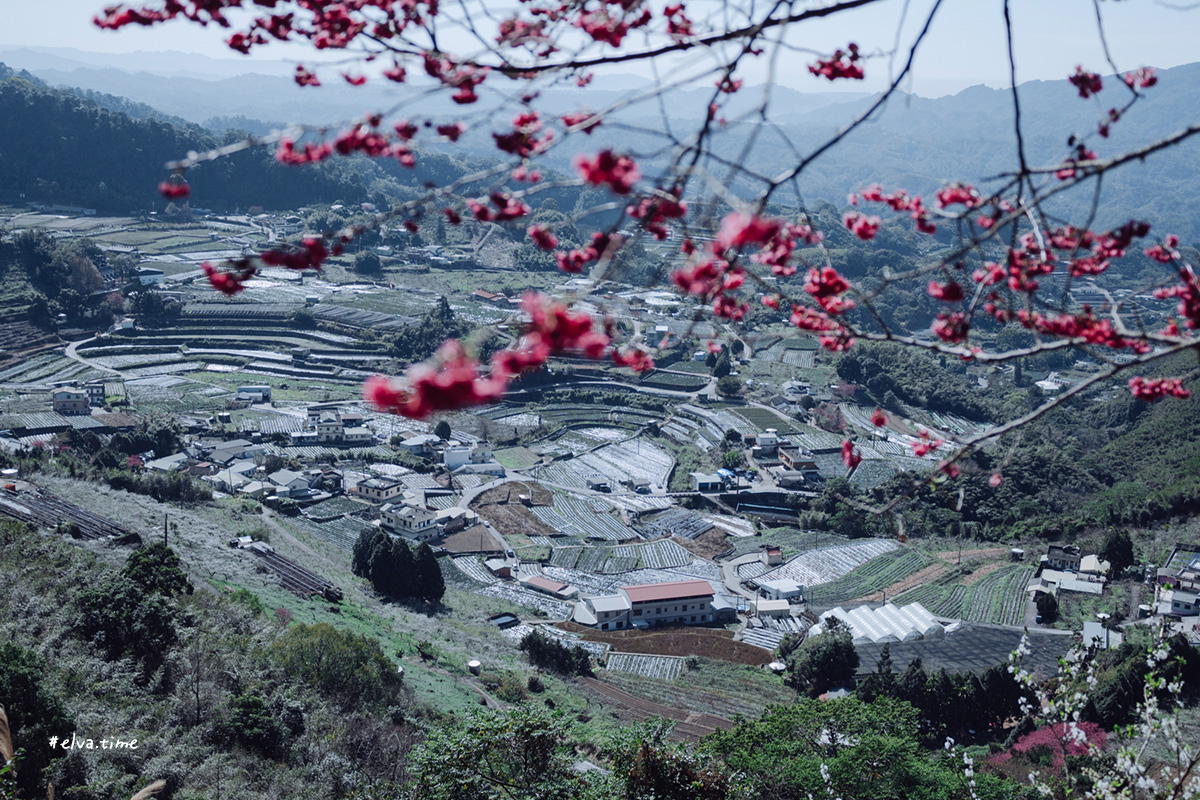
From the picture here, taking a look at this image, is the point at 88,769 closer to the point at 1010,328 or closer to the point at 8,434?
the point at 8,434

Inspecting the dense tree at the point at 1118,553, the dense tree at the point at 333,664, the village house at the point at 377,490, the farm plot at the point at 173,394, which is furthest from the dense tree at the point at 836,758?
the farm plot at the point at 173,394

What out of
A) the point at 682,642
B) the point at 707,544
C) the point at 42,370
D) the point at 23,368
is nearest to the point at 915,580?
the point at 707,544

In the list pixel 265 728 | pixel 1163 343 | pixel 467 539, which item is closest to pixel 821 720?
pixel 265 728

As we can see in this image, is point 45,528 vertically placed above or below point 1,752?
below

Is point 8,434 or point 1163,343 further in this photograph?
point 8,434

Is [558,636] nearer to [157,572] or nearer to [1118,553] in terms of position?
[157,572]

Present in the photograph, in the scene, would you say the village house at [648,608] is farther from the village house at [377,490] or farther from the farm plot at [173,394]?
the farm plot at [173,394]

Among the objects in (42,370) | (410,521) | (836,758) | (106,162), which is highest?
(106,162)
